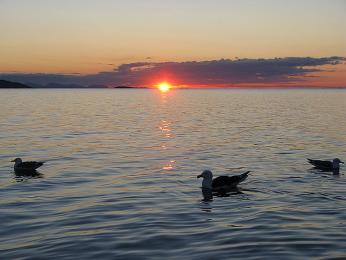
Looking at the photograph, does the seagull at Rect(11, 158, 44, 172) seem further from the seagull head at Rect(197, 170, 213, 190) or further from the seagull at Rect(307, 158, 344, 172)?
the seagull at Rect(307, 158, 344, 172)

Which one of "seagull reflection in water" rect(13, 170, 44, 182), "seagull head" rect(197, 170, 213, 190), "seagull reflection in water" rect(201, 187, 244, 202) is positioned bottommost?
"seagull reflection in water" rect(201, 187, 244, 202)

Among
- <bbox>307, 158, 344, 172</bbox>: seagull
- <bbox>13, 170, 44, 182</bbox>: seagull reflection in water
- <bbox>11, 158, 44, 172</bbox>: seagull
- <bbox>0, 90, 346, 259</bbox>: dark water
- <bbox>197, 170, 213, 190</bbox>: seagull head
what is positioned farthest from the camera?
<bbox>307, 158, 344, 172</bbox>: seagull

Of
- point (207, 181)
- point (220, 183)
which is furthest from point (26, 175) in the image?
point (220, 183)

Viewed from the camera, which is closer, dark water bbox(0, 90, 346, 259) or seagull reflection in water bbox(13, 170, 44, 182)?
dark water bbox(0, 90, 346, 259)

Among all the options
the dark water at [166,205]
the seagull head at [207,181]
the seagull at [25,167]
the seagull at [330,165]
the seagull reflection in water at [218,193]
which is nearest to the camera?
the dark water at [166,205]

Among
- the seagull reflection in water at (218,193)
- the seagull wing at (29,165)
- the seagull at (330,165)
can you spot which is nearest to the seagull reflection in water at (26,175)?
the seagull wing at (29,165)

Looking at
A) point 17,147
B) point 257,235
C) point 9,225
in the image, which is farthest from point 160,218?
point 17,147

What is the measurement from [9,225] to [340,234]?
9.32 metres

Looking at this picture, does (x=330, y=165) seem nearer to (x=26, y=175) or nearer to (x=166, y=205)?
(x=166, y=205)

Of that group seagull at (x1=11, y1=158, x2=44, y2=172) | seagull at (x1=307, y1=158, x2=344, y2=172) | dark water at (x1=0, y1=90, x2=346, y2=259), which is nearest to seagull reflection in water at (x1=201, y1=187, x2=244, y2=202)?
dark water at (x1=0, y1=90, x2=346, y2=259)

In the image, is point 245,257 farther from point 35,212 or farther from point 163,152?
point 163,152

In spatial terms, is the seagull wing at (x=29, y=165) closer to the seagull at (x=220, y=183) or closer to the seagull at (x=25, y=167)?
the seagull at (x=25, y=167)

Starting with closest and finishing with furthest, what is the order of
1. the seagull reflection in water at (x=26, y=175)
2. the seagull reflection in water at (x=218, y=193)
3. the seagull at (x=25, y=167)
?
1. the seagull reflection in water at (x=218, y=193)
2. the seagull reflection in water at (x=26, y=175)
3. the seagull at (x=25, y=167)

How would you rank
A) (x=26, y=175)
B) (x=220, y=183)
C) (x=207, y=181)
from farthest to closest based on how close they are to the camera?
1. (x=26, y=175)
2. (x=220, y=183)
3. (x=207, y=181)
